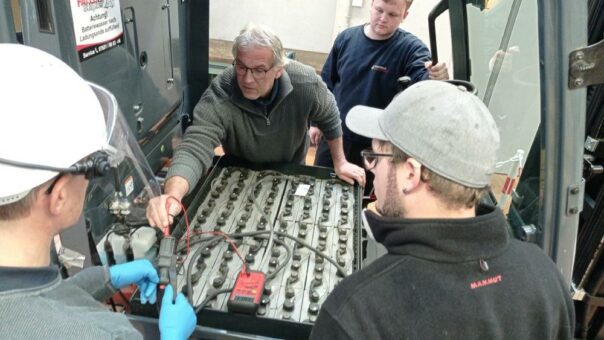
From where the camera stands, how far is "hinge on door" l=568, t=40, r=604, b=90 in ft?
3.25

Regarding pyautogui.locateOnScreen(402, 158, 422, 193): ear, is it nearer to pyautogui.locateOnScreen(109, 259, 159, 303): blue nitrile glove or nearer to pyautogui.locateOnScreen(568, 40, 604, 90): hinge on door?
pyautogui.locateOnScreen(568, 40, 604, 90): hinge on door

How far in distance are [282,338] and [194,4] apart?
1587mm

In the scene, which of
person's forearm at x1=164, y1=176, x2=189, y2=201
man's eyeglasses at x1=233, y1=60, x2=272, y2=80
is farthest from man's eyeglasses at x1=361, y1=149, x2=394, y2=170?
man's eyeglasses at x1=233, y1=60, x2=272, y2=80

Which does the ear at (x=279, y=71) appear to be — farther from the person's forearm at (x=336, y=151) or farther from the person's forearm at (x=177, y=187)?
the person's forearm at (x=177, y=187)

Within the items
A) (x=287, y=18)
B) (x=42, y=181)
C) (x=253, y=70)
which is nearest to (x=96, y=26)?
(x=253, y=70)

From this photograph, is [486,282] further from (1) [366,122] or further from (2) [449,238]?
(1) [366,122]

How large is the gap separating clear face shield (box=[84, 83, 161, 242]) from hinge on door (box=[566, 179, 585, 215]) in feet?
3.62

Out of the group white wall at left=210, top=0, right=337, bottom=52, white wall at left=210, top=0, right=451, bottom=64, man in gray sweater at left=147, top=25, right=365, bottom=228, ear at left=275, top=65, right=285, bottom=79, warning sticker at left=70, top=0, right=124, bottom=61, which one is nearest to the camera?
warning sticker at left=70, top=0, right=124, bottom=61

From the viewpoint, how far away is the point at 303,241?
1463mm

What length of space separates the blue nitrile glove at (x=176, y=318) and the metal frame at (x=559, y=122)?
96 centimetres

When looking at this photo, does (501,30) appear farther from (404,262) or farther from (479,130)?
(404,262)

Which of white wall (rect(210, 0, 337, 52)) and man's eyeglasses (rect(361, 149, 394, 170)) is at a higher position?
man's eyeglasses (rect(361, 149, 394, 170))

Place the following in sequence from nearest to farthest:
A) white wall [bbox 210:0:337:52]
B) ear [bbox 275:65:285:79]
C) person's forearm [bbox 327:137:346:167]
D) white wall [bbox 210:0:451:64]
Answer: ear [bbox 275:65:285:79], person's forearm [bbox 327:137:346:167], white wall [bbox 210:0:451:64], white wall [bbox 210:0:337:52]

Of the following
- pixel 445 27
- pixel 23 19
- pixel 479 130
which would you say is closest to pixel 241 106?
pixel 23 19
